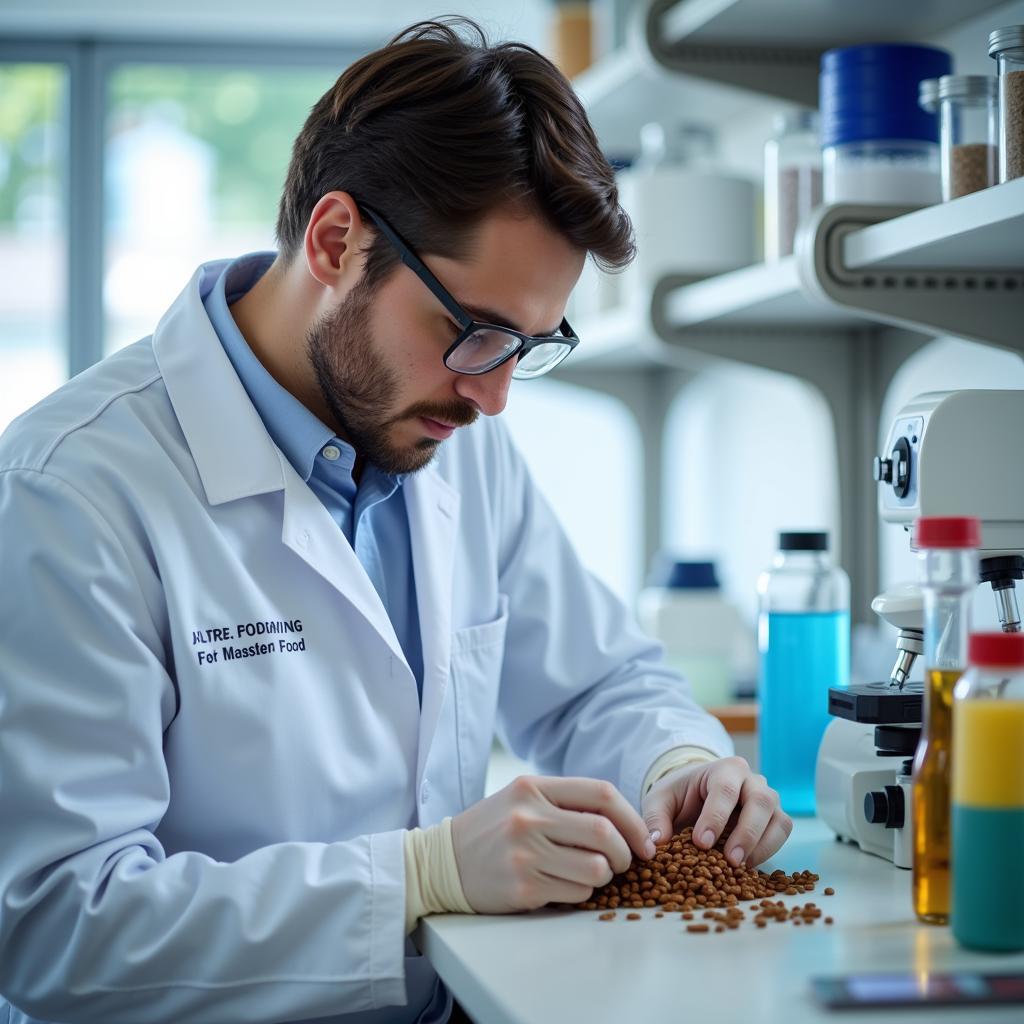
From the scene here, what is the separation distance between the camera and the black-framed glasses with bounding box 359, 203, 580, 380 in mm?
1194

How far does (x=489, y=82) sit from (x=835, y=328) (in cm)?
92

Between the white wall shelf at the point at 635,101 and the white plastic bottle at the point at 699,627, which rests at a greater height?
the white wall shelf at the point at 635,101

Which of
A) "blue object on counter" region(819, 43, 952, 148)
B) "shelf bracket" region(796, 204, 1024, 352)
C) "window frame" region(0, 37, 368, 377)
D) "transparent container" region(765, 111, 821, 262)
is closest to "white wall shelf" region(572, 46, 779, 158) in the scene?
"transparent container" region(765, 111, 821, 262)

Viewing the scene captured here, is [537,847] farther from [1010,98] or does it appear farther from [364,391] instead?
[1010,98]

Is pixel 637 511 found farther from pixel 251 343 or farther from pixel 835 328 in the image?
pixel 251 343

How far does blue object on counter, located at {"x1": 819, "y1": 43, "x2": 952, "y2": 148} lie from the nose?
528mm

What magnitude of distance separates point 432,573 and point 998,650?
0.66m

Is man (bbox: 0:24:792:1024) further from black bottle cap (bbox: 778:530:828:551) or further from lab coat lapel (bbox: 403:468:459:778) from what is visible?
black bottle cap (bbox: 778:530:828:551)

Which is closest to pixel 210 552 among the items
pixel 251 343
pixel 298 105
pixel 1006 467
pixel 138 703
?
pixel 138 703

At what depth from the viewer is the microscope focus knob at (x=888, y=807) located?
45.8 inches

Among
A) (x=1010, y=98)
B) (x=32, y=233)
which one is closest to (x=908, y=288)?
(x=1010, y=98)

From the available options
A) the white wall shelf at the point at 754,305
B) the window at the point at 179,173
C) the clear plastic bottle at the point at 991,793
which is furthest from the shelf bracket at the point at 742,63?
the window at the point at 179,173

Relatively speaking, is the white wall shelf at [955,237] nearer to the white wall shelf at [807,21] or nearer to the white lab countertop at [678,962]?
the white wall shelf at [807,21]

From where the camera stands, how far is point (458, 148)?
1193mm
